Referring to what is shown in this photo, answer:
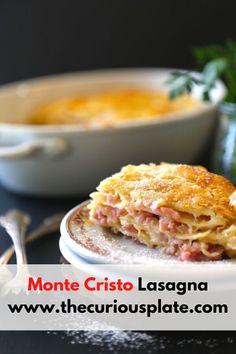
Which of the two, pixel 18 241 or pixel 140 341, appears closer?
pixel 140 341

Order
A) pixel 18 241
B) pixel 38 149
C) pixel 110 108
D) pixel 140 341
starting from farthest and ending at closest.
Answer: pixel 110 108, pixel 38 149, pixel 18 241, pixel 140 341

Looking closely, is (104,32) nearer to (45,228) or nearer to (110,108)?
(110,108)

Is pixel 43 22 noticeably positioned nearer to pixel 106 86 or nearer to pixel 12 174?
pixel 106 86

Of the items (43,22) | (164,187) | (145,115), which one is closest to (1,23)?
(43,22)

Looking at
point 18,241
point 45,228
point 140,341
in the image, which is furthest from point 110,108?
point 140,341

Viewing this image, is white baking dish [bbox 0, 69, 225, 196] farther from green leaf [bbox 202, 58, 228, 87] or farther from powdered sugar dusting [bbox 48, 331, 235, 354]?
powdered sugar dusting [bbox 48, 331, 235, 354]
